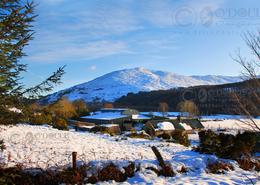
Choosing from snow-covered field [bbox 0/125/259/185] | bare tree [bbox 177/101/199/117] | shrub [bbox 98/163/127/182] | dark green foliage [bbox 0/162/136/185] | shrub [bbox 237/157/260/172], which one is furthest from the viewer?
bare tree [bbox 177/101/199/117]

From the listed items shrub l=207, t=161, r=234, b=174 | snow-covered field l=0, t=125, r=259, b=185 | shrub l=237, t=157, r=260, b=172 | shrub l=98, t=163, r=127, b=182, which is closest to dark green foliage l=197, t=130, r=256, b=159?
shrub l=237, t=157, r=260, b=172

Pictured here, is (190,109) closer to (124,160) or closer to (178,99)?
(178,99)

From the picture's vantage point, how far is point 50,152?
46.6 ft

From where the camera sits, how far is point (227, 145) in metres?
16.5

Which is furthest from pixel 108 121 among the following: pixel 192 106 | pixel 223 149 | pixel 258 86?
pixel 258 86

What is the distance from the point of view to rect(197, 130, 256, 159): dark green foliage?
16047 millimetres

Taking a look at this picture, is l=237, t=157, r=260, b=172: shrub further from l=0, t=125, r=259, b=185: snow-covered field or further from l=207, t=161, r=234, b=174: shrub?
l=207, t=161, r=234, b=174: shrub

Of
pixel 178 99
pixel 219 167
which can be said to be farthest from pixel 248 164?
pixel 178 99

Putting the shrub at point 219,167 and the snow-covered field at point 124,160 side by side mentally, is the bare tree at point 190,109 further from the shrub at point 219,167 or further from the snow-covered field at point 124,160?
the snow-covered field at point 124,160

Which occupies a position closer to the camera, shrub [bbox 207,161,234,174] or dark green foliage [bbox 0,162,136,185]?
dark green foliage [bbox 0,162,136,185]

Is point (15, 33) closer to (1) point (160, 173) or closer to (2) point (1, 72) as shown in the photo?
(2) point (1, 72)

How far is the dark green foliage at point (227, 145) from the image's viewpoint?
16047mm

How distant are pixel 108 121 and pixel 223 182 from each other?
5214cm

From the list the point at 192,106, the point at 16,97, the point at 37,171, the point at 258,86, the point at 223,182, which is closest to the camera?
the point at 258,86
